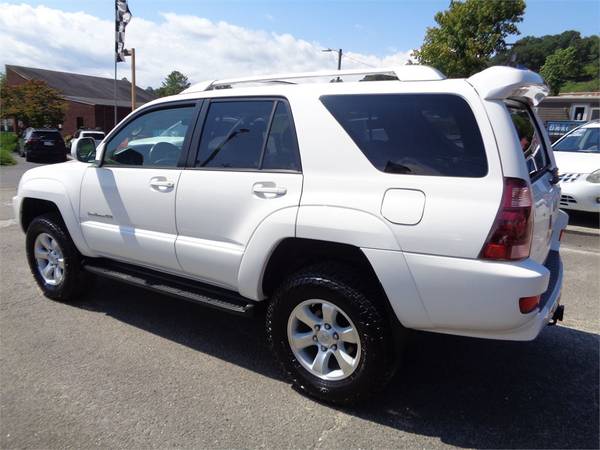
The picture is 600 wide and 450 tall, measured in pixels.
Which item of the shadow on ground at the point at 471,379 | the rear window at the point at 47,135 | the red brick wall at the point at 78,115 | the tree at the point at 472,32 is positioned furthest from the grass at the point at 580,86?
the shadow on ground at the point at 471,379

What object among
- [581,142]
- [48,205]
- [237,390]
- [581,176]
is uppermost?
[581,142]

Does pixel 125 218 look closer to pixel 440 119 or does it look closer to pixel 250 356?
pixel 250 356

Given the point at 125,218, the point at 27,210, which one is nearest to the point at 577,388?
the point at 125,218

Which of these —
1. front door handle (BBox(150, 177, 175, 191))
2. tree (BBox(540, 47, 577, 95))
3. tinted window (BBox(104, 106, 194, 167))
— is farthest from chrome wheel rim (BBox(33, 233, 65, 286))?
tree (BBox(540, 47, 577, 95))

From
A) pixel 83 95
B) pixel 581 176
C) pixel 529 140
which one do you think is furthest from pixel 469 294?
pixel 83 95

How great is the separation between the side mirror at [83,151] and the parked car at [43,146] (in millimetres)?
22054

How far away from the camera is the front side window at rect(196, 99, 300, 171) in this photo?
3.08 m

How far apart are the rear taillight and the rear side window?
169mm

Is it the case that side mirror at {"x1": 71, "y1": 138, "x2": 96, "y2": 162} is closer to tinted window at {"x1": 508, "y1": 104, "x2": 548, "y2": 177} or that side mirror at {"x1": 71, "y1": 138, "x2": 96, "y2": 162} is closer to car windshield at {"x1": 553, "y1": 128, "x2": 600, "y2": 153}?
tinted window at {"x1": 508, "y1": 104, "x2": 548, "y2": 177}

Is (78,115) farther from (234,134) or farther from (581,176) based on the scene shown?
(234,134)

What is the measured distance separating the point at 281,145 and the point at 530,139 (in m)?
1.56

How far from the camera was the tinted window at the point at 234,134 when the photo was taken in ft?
10.5

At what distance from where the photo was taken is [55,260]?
450 cm

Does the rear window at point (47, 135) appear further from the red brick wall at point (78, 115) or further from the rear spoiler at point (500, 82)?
the rear spoiler at point (500, 82)
